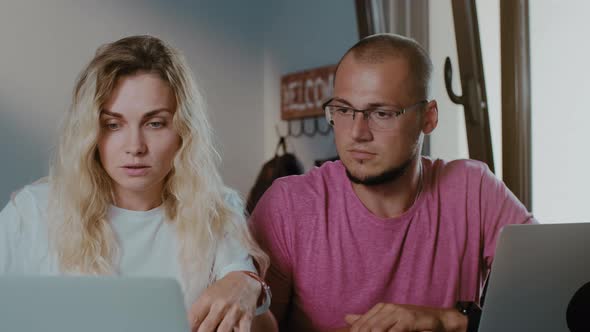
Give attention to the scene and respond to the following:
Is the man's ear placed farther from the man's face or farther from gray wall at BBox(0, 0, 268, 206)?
gray wall at BBox(0, 0, 268, 206)

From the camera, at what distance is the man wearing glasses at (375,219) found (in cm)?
148

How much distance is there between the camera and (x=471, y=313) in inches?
50.1

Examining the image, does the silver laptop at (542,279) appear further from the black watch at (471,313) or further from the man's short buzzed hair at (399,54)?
the man's short buzzed hair at (399,54)

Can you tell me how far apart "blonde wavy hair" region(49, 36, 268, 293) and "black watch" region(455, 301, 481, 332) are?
0.41 metres

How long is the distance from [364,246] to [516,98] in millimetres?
917

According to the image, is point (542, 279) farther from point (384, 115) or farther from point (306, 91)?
point (306, 91)

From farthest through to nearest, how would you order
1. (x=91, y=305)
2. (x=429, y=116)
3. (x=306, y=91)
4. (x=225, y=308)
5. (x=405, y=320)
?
1. (x=306, y=91)
2. (x=429, y=116)
3. (x=405, y=320)
4. (x=225, y=308)
5. (x=91, y=305)

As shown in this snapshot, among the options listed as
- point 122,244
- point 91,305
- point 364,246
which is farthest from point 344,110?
point 91,305

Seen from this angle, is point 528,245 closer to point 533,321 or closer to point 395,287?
point 533,321

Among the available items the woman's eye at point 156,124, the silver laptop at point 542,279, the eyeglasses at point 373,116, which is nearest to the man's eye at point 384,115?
the eyeglasses at point 373,116

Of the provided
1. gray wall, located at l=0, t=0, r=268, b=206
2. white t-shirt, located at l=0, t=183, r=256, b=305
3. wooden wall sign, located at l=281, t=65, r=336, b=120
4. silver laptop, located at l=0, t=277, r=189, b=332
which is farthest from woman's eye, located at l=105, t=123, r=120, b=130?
wooden wall sign, located at l=281, t=65, r=336, b=120

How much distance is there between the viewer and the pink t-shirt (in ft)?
4.85

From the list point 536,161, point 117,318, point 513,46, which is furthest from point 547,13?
point 117,318

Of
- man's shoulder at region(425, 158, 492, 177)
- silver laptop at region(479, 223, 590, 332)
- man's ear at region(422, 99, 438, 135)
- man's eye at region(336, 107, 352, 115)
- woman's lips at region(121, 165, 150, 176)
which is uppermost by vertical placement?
man's eye at region(336, 107, 352, 115)
